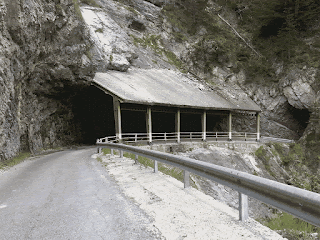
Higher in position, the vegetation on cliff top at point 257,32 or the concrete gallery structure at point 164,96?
the vegetation on cliff top at point 257,32

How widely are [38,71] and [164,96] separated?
10.9 meters

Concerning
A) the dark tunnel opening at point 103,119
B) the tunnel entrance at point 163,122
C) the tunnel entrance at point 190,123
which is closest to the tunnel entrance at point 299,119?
the tunnel entrance at point 190,123

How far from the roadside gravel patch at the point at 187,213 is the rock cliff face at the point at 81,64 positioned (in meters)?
9.79

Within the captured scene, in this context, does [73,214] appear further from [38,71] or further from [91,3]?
[91,3]

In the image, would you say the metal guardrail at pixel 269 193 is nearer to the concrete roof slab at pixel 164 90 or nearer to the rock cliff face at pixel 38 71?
the rock cliff face at pixel 38 71

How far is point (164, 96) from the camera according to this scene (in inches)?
803

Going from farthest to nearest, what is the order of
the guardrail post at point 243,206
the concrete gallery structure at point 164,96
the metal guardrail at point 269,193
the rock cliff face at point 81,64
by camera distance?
the concrete gallery structure at point 164,96
the rock cliff face at point 81,64
the guardrail post at point 243,206
the metal guardrail at point 269,193

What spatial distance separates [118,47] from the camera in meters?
27.4

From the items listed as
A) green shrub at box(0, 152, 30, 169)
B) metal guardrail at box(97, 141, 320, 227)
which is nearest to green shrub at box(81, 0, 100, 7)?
green shrub at box(0, 152, 30, 169)

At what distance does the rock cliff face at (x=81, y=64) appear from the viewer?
12672mm

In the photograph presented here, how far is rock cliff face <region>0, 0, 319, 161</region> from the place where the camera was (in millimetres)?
12672

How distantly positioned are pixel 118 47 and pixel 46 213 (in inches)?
1033

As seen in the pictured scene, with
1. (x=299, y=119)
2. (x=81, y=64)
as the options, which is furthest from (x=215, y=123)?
(x=81, y=64)

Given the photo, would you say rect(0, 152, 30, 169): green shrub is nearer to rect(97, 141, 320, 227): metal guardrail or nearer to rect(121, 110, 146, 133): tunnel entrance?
rect(97, 141, 320, 227): metal guardrail
